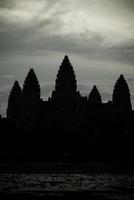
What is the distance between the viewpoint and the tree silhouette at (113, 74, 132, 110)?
13525 centimetres

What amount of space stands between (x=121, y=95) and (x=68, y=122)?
24.7m

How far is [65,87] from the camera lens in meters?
131

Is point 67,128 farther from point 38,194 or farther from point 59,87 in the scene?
point 38,194

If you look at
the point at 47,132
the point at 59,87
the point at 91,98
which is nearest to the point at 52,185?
the point at 47,132

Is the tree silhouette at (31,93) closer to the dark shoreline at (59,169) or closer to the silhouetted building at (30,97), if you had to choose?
the silhouetted building at (30,97)

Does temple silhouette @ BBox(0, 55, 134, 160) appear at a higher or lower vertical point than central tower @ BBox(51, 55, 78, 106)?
lower

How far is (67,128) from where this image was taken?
114750mm

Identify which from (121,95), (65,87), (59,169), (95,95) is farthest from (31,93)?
(59,169)

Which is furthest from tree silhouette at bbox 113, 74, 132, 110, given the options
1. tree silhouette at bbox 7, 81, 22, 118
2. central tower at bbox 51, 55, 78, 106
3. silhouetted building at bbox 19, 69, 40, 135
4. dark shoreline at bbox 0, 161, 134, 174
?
dark shoreline at bbox 0, 161, 134, 174

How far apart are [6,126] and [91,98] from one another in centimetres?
5063

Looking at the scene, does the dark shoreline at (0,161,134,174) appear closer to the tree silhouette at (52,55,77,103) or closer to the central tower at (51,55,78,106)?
the central tower at (51,55,78,106)

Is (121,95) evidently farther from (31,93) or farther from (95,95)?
(31,93)

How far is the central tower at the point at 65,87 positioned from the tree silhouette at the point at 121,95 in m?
13.2

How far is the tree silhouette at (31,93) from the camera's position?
135 meters
